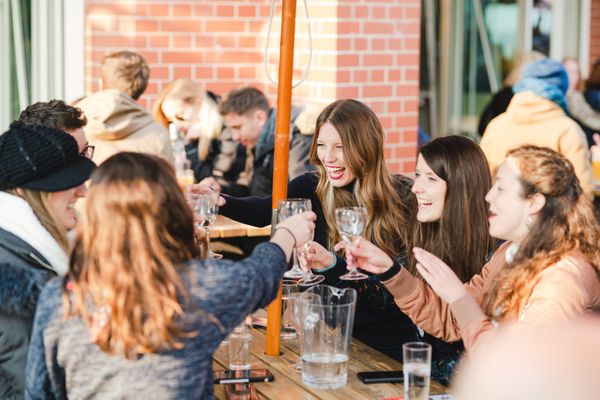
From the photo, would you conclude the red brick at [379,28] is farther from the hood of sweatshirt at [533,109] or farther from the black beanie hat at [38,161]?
the black beanie hat at [38,161]

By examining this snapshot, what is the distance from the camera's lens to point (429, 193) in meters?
3.59

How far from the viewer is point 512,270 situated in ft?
9.12

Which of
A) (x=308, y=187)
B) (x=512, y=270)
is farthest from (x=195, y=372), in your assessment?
(x=308, y=187)

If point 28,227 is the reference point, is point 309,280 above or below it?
below

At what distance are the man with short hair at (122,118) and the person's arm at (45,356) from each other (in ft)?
11.0

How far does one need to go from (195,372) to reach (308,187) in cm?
192

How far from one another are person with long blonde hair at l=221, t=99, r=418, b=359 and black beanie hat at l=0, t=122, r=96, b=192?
1.24 meters

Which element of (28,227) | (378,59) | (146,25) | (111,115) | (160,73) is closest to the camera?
(28,227)

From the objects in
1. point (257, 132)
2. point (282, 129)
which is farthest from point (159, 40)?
point (282, 129)

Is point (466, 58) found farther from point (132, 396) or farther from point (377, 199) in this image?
point (132, 396)

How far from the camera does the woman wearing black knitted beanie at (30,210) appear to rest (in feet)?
8.42

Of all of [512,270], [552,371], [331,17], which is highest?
[331,17]

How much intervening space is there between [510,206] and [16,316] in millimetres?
1374

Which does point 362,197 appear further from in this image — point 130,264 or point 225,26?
point 225,26
